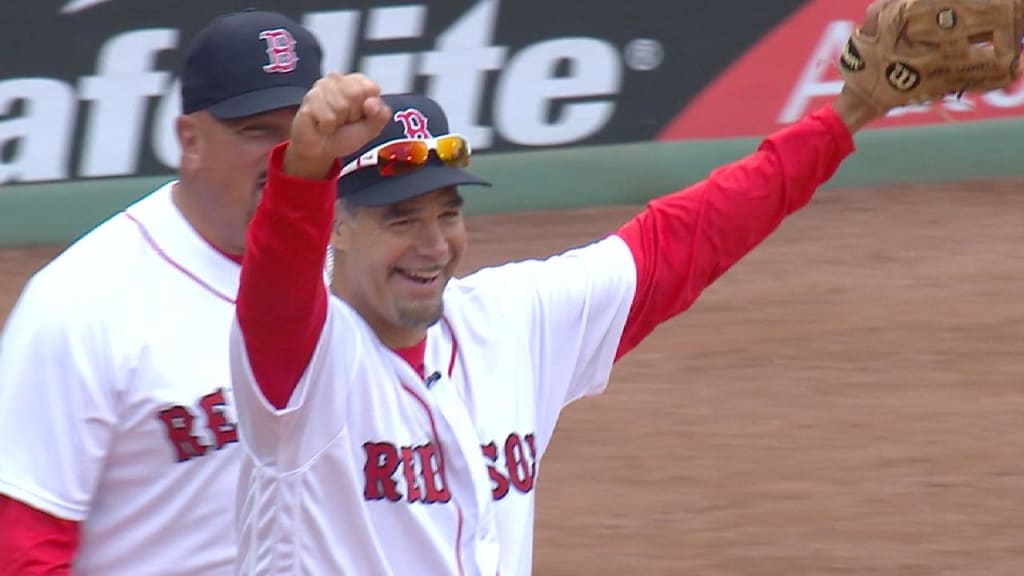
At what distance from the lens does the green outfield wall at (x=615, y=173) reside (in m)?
9.30

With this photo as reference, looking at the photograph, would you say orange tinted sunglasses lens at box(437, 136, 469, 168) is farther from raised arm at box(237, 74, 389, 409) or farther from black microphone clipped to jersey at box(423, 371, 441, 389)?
raised arm at box(237, 74, 389, 409)

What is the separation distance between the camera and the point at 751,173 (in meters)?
3.36

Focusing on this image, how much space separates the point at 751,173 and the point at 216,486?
3.62 ft

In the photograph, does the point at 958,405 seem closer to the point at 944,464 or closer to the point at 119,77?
the point at 944,464

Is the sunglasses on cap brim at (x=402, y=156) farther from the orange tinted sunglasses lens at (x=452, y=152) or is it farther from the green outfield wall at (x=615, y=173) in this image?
the green outfield wall at (x=615, y=173)

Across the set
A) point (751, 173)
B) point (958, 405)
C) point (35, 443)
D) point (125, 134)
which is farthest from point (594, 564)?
point (125, 134)

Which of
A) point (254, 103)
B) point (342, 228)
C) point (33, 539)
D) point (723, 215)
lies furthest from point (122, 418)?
point (723, 215)

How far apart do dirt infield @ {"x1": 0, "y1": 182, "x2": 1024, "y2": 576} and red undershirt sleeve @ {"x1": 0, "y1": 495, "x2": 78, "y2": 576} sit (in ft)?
10.0

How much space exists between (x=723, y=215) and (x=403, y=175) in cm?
73

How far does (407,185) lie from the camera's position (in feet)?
9.22

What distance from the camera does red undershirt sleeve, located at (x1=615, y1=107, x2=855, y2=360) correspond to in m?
3.33

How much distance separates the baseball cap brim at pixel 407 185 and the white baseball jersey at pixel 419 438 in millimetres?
165

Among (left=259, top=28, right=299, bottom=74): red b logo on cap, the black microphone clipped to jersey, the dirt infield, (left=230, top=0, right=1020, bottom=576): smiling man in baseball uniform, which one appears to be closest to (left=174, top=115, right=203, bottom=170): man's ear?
(left=259, top=28, right=299, bottom=74): red b logo on cap

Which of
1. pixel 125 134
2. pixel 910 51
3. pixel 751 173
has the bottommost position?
pixel 125 134
